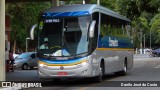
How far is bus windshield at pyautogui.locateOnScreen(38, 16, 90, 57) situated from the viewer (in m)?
17.6

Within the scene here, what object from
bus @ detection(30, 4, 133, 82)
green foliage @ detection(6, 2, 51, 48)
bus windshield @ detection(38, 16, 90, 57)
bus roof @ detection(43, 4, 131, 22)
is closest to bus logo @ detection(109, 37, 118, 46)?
bus @ detection(30, 4, 133, 82)

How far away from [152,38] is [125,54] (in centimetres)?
10707

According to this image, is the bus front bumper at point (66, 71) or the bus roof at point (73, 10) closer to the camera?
the bus front bumper at point (66, 71)

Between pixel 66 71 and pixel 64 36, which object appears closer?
pixel 66 71

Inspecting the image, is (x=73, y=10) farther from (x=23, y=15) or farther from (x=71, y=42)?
(x=23, y=15)

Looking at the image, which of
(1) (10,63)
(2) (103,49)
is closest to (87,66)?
(2) (103,49)

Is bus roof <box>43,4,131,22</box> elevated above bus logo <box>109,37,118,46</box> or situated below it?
Result: above

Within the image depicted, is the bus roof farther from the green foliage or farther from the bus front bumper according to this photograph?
Result: the green foliage

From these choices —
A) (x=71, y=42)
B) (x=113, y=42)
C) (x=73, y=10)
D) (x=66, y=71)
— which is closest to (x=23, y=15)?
(x=113, y=42)

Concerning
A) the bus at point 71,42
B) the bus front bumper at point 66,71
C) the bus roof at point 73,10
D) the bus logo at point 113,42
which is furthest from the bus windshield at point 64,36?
the bus logo at point 113,42

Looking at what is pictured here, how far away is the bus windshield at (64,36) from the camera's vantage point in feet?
57.9

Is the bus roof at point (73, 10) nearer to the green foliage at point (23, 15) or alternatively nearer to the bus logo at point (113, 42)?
the bus logo at point (113, 42)

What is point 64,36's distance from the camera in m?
17.8

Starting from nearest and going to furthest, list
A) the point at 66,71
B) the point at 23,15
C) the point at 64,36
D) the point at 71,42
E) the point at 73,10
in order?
the point at 66,71
the point at 71,42
the point at 64,36
the point at 73,10
the point at 23,15
